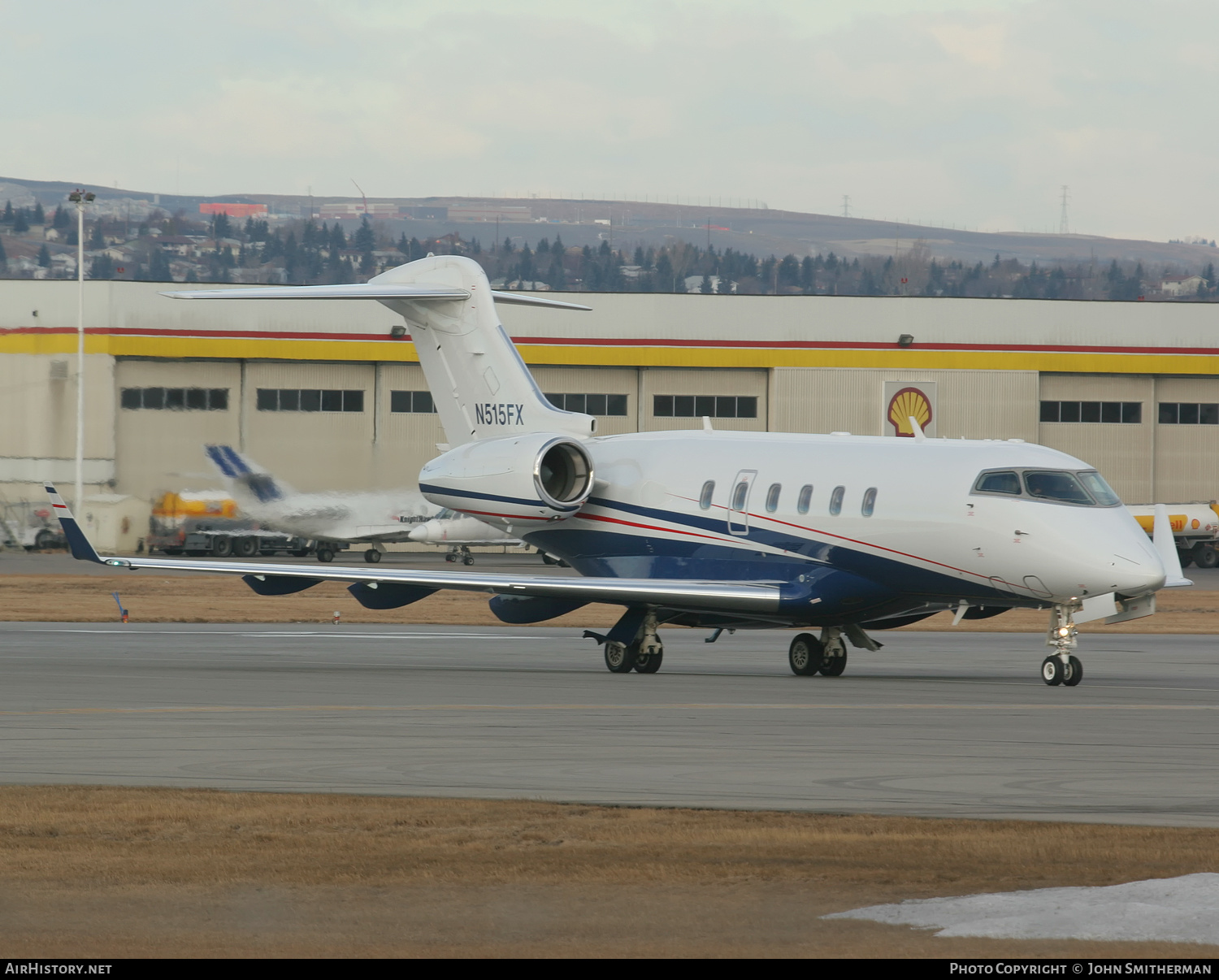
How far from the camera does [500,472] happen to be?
2669 cm

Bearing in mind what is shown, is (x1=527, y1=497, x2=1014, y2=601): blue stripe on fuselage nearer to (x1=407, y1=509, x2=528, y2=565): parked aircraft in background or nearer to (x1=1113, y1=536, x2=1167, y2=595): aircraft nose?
(x1=1113, y1=536, x2=1167, y2=595): aircraft nose

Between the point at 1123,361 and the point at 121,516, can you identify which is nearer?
the point at 121,516

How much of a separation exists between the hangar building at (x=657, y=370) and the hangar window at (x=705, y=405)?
8cm

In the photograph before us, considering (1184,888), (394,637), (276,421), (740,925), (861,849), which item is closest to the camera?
(740,925)

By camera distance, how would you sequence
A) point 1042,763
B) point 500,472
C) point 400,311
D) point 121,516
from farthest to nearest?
point 121,516, point 400,311, point 500,472, point 1042,763

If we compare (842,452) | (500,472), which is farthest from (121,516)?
(842,452)

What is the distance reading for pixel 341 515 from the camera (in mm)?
62531

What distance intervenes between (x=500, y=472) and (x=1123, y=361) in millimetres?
50067

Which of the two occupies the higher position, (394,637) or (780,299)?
(780,299)

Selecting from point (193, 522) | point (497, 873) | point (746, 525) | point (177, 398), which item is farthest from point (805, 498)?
point (177, 398)

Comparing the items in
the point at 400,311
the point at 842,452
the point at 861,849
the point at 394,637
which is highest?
the point at 400,311

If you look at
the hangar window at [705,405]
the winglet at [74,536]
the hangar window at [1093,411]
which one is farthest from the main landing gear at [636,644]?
the hangar window at [1093,411]

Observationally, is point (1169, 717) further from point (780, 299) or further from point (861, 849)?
point (780, 299)

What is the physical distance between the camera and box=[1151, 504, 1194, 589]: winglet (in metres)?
22.2
